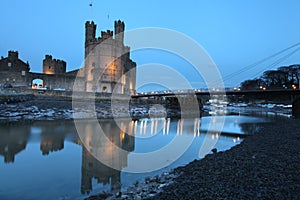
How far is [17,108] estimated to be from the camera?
2641 centimetres

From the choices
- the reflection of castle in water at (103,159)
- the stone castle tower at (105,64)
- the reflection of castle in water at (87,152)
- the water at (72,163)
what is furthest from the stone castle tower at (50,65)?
the reflection of castle in water at (103,159)

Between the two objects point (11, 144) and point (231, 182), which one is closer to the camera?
point (231, 182)

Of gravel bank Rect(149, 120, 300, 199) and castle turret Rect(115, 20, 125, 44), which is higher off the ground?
castle turret Rect(115, 20, 125, 44)

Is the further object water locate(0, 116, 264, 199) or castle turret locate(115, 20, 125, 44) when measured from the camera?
castle turret locate(115, 20, 125, 44)

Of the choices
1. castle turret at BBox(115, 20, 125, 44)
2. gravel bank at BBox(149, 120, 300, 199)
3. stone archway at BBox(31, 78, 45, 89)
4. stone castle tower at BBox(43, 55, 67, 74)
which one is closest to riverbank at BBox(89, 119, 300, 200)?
gravel bank at BBox(149, 120, 300, 199)

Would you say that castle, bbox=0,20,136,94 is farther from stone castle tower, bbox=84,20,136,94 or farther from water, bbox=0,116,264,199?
water, bbox=0,116,264,199

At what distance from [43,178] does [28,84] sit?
Result: 41.1 metres

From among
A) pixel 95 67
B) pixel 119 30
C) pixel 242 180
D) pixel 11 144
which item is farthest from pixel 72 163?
pixel 119 30

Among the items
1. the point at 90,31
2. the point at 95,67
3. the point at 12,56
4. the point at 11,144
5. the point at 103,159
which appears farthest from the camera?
the point at 90,31

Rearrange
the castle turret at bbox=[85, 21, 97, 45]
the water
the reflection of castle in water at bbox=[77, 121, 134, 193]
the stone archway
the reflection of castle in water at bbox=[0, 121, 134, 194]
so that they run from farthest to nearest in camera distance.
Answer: the castle turret at bbox=[85, 21, 97, 45] → the stone archway → the reflection of castle in water at bbox=[0, 121, 134, 194] → the reflection of castle in water at bbox=[77, 121, 134, 193] → the water

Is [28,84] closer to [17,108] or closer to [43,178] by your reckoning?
[17,108]

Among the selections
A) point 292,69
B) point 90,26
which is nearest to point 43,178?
point 90,26

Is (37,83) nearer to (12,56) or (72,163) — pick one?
(12,56)

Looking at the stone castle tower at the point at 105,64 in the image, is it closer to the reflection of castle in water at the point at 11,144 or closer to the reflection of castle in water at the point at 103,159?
the reflection of castle in water at the point at 11,144
